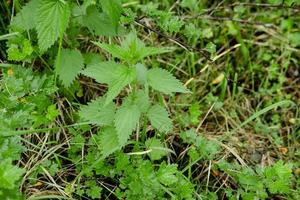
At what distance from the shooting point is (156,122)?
211 cm

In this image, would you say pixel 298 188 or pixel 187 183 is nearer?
pixel 187 183

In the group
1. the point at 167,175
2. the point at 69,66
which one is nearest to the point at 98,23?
the point at 69,66

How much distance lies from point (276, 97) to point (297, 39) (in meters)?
0.41

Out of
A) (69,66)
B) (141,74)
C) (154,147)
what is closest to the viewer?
(141,74)

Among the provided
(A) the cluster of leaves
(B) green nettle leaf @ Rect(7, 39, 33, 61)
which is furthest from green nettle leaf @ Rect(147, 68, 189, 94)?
(B) green nettle leaf @ Rect(7, 39, 33, 61)

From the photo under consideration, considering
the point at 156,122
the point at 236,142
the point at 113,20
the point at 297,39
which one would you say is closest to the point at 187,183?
the point at 156,122

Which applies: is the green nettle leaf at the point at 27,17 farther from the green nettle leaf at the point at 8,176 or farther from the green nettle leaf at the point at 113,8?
the green nettle leaf at the point at 8,176

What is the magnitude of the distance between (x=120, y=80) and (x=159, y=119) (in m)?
0.29

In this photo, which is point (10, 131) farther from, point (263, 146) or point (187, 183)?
point (263, 146)

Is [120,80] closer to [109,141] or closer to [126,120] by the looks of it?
[126,120]

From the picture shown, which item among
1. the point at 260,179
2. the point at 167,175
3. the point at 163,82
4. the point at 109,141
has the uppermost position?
the point at 163,82

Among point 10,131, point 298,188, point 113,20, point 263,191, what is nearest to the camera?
point 10,131

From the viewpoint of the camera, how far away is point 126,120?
1996 millimetres

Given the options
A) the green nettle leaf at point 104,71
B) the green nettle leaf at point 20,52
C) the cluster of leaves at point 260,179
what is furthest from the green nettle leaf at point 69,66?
the cluster of leaves at point 260,179
